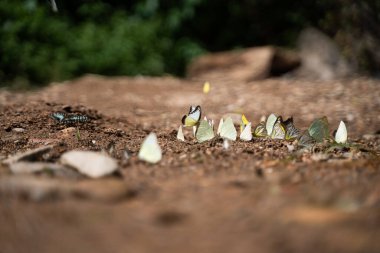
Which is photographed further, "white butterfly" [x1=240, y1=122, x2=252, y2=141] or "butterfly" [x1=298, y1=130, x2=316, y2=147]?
"white butterfly" [x1=240, y1=122, x2=252, y2=141]

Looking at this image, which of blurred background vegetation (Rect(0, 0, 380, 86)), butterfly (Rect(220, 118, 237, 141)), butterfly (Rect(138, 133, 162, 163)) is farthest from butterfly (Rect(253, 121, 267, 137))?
blurred background vegetation (Rect(0, 0, 380, 86))

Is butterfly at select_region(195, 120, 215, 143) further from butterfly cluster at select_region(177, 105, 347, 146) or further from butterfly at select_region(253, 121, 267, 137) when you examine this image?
butterfly at select_region(253, 121, 267, 137)

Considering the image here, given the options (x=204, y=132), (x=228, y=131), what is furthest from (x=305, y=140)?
(x=204, y=132)

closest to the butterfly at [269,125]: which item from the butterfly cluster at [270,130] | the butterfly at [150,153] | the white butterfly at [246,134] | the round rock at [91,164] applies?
the butterfly cluster at [270,130]

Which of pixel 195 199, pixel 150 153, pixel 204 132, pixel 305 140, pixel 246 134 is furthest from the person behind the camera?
pixel 246 134

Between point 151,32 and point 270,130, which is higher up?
point 151,32

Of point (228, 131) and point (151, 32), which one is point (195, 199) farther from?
point (151, 32)
